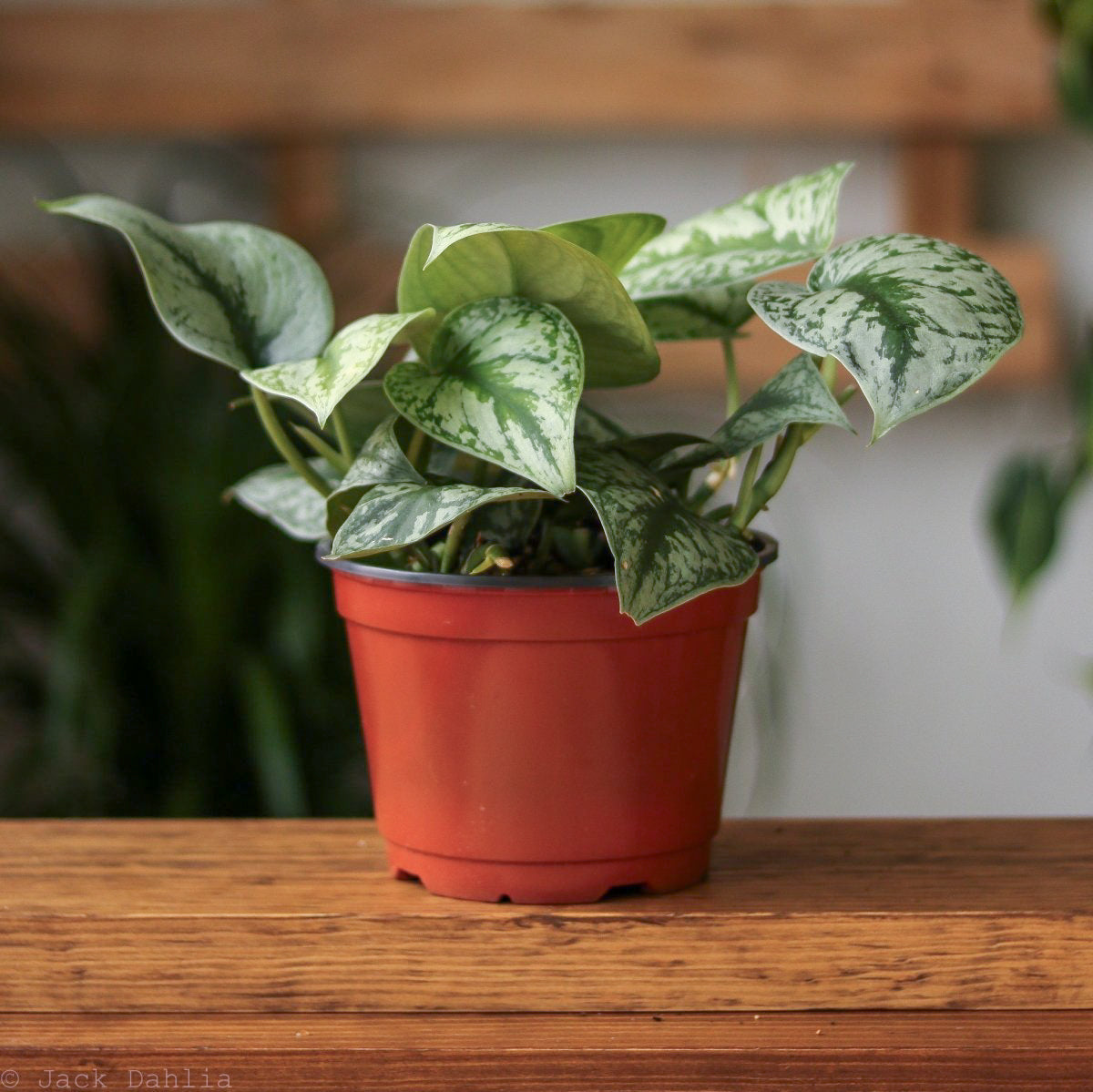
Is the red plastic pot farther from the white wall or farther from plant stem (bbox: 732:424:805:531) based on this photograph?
the white wall

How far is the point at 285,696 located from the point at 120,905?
2.62 feet

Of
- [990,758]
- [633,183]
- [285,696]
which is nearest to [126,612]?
[285,696]

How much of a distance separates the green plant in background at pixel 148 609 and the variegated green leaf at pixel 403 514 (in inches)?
33.9

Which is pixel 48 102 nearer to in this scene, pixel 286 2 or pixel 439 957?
pixel 286 2

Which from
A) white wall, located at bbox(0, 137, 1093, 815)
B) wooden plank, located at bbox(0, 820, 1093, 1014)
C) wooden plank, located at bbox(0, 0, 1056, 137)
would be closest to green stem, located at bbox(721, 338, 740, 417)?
wooden plank, located at bbox(0, 820, 1093, 1014)

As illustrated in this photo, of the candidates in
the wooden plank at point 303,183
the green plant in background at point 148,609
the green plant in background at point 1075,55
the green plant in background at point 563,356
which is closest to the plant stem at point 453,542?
the green plant in background at point 563,356

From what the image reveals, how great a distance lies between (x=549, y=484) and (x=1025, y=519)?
3.64ft

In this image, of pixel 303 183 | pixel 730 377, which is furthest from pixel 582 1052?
pixel 303 183

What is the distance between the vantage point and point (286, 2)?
1732 millimetres

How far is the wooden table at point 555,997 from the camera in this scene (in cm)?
47

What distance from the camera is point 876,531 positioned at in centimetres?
192

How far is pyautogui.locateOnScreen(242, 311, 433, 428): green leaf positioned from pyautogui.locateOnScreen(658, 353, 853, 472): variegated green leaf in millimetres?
123

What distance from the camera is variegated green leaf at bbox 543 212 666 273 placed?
1.65 feet

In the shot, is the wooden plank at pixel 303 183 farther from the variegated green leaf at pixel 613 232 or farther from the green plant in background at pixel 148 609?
the variegated green leaf at pixel 613 232
